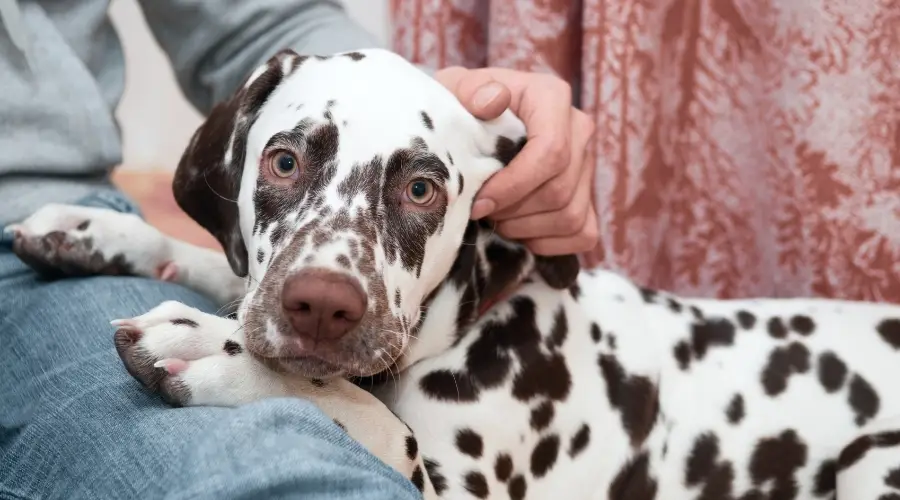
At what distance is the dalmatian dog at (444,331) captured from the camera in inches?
54.7

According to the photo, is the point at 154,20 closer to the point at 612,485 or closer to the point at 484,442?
the point at 484,442

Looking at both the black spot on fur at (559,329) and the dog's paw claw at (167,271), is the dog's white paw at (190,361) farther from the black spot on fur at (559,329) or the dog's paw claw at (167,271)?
the black spot on fur at (559,329)

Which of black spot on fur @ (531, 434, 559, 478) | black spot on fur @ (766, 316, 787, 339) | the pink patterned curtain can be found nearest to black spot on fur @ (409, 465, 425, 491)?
black spot on fur @ (531, 434, 559, 478)

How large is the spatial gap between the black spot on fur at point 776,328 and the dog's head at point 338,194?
812 millimetres

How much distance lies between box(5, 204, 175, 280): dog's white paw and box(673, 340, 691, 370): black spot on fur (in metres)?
1.17

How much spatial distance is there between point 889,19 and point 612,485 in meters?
1.47

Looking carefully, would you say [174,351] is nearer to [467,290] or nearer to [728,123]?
[467,290]

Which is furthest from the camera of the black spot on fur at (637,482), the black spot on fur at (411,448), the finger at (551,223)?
the black spot on fur at (637,482)

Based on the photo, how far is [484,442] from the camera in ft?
5.57

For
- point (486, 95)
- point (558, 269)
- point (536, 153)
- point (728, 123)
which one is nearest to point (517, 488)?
point (558, 269)

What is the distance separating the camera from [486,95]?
5.69ft

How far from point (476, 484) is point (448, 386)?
0.20 metres

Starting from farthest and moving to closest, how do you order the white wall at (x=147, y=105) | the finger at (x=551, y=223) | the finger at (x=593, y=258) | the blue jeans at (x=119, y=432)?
the white wall at (x=147, y=105)
the finger at (x=593, y=258)
the finger at (x=551, y=223)
the blue jeans at (x=119, y=432)

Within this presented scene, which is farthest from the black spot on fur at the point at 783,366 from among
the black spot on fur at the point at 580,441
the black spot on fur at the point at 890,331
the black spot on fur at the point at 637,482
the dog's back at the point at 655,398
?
the black spot on fur at the point at 580,441
